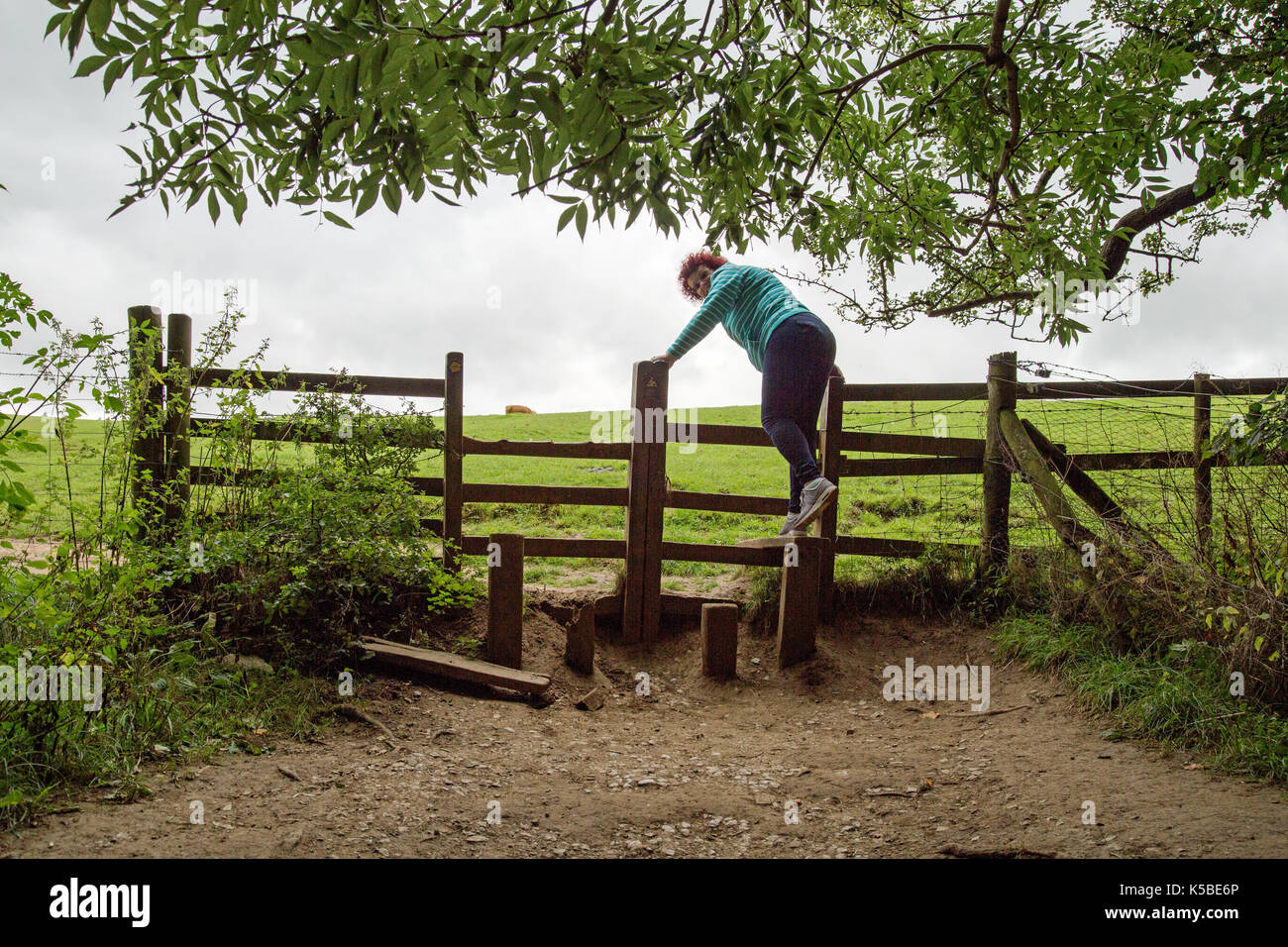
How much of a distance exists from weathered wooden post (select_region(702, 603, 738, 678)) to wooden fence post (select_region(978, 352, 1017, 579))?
2.25 meters

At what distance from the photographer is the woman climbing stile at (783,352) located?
5754 millimetres

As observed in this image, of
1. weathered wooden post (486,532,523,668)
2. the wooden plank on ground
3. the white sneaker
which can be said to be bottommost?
the wooden plank on ground

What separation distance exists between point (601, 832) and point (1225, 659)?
3709 millimetres

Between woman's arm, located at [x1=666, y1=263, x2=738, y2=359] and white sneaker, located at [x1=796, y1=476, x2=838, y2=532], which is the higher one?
A: woman's arm, located at [x1=666, y1=263, x2=738, y2=359]

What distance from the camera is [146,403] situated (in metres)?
4.91

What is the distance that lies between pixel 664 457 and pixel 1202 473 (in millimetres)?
4298

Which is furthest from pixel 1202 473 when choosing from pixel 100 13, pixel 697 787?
pixel 100 13

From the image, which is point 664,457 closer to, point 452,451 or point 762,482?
point 452,451

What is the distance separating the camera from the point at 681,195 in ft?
13.2

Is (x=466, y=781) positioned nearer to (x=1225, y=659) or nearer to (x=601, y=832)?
(x=601, y=832)

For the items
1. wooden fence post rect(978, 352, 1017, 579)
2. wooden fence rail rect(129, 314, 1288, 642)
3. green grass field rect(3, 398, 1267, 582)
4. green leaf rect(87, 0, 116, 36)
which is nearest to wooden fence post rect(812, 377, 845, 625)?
wooden fence rail rect(129, 314, 1288, 642)

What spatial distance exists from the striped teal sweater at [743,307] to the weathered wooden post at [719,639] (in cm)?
183

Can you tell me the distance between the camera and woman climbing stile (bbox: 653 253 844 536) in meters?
5.75

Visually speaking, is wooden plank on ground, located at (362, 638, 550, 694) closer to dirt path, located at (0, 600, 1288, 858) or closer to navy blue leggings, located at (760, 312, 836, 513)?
dirt path, located at (0, 600, 1288, 858)
